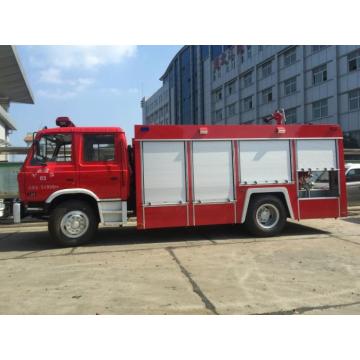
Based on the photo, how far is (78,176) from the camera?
888 cm

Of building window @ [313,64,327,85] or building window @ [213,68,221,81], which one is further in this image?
building window @ [213,68,221,81]

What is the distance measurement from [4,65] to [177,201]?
85.3ft

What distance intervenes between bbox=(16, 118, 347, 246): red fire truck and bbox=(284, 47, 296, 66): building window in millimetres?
39595

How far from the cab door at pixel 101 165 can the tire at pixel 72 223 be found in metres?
0.45

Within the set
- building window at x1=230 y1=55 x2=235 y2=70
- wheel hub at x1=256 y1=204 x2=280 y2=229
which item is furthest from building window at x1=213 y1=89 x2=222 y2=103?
wheel hub at x1=256 y1=204 x2=280 y2=229

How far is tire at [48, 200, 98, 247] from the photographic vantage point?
887 centimetres

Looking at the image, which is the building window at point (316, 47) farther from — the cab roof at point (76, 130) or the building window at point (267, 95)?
the cab roof at point (76, 130)

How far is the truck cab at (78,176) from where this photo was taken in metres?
8.82

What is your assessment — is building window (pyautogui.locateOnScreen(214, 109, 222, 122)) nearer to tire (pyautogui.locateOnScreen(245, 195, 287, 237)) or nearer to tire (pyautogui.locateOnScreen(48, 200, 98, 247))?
tire (pyautogui.locateOnScreen(245, 195, 287, 237))

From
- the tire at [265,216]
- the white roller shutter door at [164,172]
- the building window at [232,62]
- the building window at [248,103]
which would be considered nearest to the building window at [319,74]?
the building window at [248,103]

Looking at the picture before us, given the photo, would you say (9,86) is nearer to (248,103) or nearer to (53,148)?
(53,148)

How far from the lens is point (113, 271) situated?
6.89 meters

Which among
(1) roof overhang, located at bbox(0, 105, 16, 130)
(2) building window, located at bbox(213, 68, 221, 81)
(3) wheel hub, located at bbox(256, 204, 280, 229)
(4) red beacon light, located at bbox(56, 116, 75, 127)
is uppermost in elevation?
(2) building window, located at bbox(213, 68, 221, 81)

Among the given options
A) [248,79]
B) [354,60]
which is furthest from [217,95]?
[354,60]
